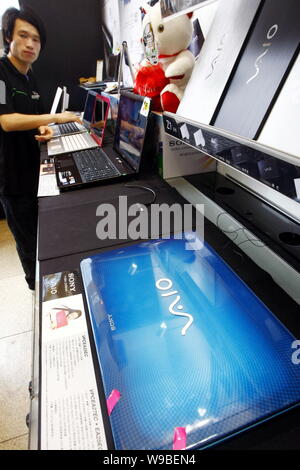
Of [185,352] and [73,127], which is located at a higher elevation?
[73,127]

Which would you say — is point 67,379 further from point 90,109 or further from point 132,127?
point 90,109

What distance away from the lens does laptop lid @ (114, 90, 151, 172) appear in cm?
105

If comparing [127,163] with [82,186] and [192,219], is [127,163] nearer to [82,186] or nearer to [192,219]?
[82,186]

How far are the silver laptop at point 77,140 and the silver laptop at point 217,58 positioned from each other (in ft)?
2.71

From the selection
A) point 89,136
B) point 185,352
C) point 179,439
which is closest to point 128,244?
point 185,352

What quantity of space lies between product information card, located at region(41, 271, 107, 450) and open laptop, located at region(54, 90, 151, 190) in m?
0.59

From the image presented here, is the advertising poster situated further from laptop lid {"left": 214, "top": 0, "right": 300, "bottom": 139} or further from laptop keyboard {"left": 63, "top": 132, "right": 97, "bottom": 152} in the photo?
laptop keyboard {"left": 63, "top": 132, "right": 97, "bottom": 152}

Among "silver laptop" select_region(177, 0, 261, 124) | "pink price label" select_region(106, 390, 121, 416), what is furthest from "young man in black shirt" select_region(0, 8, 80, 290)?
"pink price label" select_region(106, 390, 121, 416)

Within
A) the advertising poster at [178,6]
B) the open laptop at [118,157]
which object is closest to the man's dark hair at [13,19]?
the open laptop at [118,157]

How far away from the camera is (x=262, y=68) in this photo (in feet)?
1.78

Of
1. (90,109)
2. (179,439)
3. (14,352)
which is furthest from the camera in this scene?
(90,109)

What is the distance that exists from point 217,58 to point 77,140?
43.2 inches

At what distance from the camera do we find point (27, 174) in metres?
1.53
